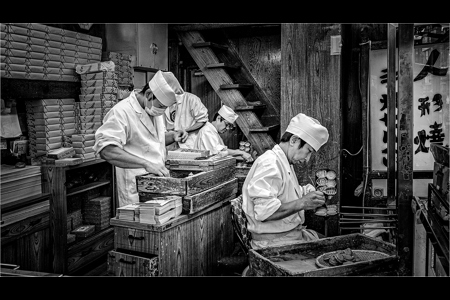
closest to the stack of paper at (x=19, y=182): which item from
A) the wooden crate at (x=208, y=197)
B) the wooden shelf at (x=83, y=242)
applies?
the wooden shelf at (x=83, y=242)

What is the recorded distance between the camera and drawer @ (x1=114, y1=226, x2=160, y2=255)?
3.63 meters

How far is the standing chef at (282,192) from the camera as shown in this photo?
3.74 meters

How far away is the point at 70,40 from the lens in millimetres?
6086

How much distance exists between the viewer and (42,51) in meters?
5.61

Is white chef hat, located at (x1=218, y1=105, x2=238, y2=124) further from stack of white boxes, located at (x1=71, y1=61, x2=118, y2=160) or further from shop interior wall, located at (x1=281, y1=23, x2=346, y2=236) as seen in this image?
stack of white boxes, located at (x1=71, y1=61, x2=118, y2=160)

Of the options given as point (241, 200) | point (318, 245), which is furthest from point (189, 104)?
point (318, 245)

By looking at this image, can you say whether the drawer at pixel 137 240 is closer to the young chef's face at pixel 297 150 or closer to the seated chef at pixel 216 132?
the young chef's face at pixel 297 150

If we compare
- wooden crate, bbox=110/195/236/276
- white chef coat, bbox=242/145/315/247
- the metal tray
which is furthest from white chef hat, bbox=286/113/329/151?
wooden crate, bbox=110/195/236/276

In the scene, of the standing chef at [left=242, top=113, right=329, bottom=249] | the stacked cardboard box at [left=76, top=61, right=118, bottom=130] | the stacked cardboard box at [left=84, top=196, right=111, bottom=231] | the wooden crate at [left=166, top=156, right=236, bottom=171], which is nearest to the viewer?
the standing chef at [left=242, top=113, right=329, bottom=249]

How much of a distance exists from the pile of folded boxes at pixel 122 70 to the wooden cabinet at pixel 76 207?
4.22ft

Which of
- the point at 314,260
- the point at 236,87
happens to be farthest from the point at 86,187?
the point at 314,260

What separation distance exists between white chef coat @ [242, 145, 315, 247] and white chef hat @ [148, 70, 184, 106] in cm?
121
